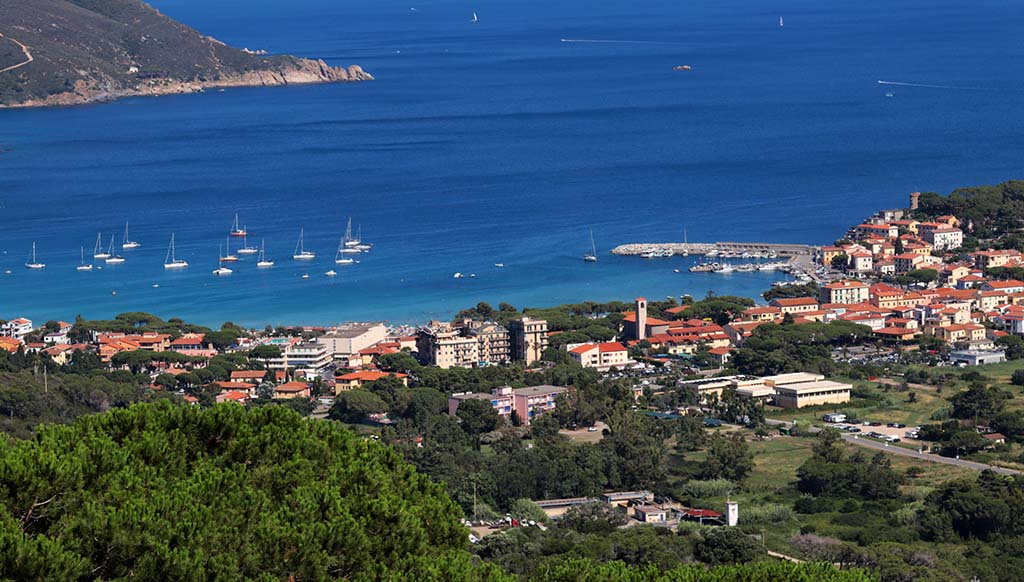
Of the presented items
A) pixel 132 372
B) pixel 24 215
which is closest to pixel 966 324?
pixel 132 372

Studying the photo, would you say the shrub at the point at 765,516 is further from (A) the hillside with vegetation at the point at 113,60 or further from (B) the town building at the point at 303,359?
(A) the hillside with vegetation at the point at 113,60

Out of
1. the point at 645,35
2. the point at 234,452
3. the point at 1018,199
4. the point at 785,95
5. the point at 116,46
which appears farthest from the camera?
the point at 645,35

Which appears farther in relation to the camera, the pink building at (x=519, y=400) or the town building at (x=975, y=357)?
the town building at (x=975, y=357)

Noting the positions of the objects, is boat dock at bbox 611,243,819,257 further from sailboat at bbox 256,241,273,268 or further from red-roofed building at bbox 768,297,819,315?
sailboat at bbox 256,241,273,268

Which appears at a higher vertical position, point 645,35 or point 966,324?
point 645,35

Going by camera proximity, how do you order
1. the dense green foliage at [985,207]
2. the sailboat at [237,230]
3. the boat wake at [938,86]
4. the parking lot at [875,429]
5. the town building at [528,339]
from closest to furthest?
the parking lot at [875,429]
the town building at [528,339]
the dense green foliage at [985,207]
the sailboat at [237,230]
the boat wake at [938,86]

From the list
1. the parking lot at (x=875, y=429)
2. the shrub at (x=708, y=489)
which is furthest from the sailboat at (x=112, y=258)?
the shrub at (x=708, y=489)

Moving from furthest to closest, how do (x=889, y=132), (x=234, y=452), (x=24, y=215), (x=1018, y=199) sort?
(x=889, y=132)
(x=24, y=215)
(x=1018, y=199)
(x=234, y=452)

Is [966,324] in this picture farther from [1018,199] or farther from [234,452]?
[234,452]
